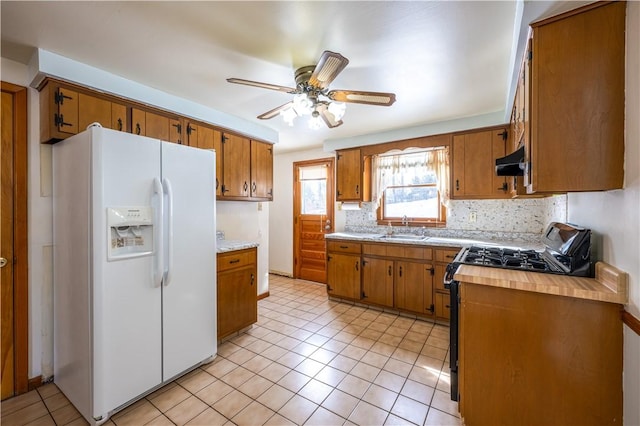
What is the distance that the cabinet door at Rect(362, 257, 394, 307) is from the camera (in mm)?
3357

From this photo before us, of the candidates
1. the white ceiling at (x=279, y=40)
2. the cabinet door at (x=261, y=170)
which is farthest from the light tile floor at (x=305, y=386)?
the white ceiling at (x=279, y=40)

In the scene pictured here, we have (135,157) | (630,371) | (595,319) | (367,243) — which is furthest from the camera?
(367,243)

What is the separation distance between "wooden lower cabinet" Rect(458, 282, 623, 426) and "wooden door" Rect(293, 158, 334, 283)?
3.25m

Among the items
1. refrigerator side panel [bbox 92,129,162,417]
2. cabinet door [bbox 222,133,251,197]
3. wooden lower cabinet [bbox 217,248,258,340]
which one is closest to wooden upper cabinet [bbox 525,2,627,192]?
refrigerator side panel [bbox 92,129,162,417]

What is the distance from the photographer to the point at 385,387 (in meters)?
1.99

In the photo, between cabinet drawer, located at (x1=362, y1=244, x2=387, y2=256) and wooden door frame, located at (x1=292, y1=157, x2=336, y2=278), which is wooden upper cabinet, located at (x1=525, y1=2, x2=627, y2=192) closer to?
cabinet drawer, located at (x1=362, y1=244, x2=387, y2=256)

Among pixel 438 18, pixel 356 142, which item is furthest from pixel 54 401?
pixel 356 142

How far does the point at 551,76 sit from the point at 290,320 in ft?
10.1

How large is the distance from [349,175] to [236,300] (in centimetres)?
238

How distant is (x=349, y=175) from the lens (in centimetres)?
409

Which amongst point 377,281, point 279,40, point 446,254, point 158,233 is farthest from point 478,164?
point 158,233

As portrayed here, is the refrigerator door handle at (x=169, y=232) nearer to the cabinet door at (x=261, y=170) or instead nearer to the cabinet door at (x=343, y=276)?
the cabinet door at (x=261, y=170)

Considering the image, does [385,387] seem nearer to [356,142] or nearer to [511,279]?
[511,279]

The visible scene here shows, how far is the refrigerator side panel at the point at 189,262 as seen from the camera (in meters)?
1.98
